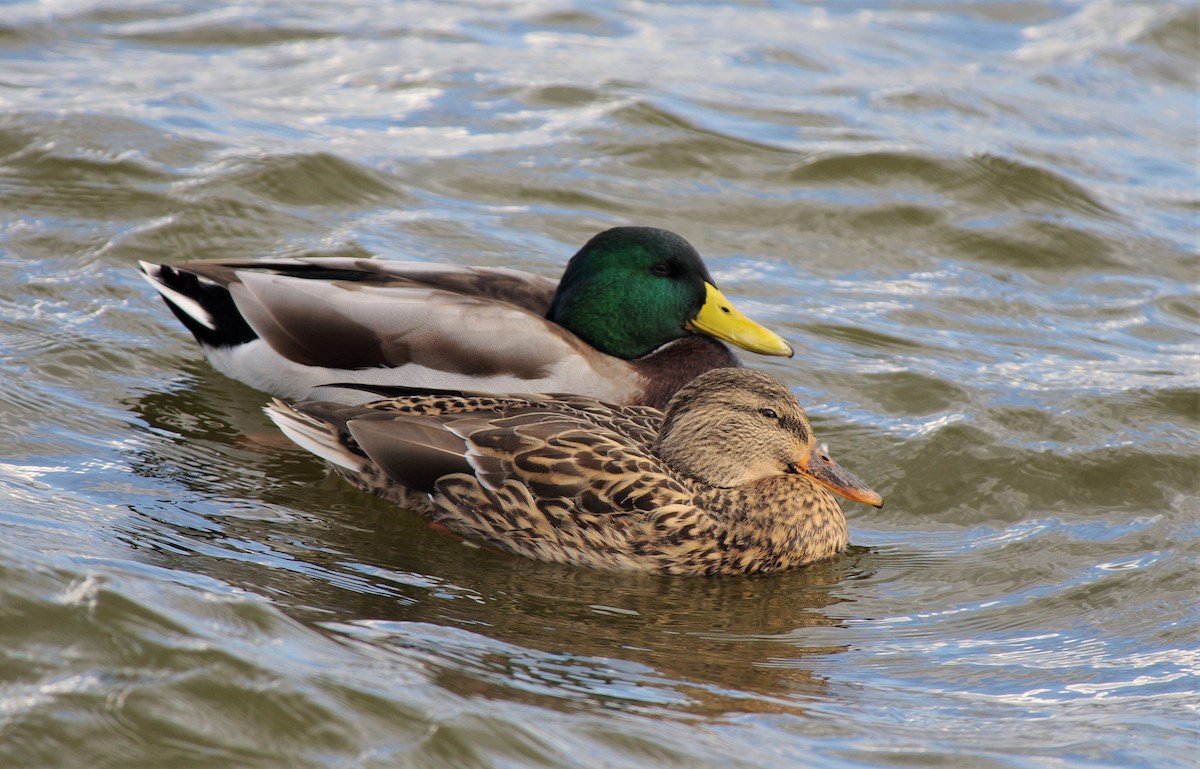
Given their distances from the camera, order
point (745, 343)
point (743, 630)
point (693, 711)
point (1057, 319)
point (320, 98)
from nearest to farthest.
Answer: point (693, 711) < point (743, 630) < point (745, 343) < point (1057, 319) < point (320, 98)

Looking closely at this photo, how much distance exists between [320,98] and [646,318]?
199 inches

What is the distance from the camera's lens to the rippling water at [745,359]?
468 centimetres

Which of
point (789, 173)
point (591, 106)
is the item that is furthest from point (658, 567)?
point (591, 106)

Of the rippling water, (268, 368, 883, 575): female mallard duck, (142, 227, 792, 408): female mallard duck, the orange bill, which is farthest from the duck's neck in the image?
the orange bill

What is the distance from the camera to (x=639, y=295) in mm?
7410

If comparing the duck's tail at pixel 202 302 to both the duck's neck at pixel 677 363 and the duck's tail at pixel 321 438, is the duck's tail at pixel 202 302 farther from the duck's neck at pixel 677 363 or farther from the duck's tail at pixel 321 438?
the duck's neck at pixel 677 363

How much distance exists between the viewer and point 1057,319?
8977 mm

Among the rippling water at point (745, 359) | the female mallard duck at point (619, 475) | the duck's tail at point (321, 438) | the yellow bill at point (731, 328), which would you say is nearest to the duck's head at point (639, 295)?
the yellow bill at point (731, 328)

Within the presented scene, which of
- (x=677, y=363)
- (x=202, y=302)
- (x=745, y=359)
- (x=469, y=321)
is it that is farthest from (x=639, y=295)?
(x=202, y=302)

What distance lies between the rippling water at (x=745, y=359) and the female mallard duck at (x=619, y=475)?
0.47 ft

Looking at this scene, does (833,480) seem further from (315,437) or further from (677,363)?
(315,437)

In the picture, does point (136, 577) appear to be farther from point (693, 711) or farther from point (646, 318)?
point (646, 318)

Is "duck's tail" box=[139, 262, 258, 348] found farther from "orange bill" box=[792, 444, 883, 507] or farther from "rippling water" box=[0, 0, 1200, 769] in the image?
"orange bill" box=[792, 444, 883, 507]

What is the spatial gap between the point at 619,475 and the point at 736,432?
0.52m
